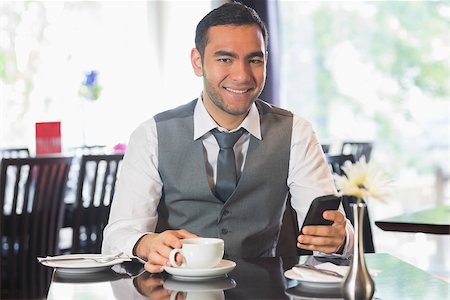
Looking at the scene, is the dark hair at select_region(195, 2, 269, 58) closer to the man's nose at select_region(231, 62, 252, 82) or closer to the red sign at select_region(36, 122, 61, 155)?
the man's nose at select_region(231, 62, 252, 82)

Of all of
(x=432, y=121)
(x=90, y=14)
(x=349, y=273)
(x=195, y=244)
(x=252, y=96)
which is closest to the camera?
(x=349, y=273)

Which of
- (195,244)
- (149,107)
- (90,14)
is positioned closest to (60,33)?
(90,14)

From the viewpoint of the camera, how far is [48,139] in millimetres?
4785

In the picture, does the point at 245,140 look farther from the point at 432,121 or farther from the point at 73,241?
the point at 432,121

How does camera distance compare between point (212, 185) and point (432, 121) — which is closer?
point (212, 185)

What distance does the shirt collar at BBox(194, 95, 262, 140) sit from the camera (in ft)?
7.97

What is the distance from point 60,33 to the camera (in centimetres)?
641

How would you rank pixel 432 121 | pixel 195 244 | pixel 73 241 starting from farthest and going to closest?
pixel 432 121 < pixel 73 241 < pixel 195 244

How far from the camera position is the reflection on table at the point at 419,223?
2721 millimetres

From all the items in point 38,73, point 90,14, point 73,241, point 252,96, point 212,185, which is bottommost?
point 73,241

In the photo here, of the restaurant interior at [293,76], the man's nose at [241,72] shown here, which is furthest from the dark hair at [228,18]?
the restaurant interior at [293,76]

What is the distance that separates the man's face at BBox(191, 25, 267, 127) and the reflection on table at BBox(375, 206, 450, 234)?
710mm

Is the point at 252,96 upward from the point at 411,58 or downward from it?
downward

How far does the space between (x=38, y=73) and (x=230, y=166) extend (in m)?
4.12
